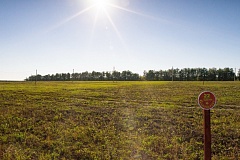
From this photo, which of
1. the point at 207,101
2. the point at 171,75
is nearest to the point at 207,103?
the point at 207,101

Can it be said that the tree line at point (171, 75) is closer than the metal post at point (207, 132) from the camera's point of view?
No

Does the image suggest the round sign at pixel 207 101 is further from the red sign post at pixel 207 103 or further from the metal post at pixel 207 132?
the metal post at pixel 207 132

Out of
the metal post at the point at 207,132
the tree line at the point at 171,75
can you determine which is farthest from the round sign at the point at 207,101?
the tree line at the point at 171,75

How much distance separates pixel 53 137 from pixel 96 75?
618ft

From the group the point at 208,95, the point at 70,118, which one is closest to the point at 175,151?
the point at 208,95

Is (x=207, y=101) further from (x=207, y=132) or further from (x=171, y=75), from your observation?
(x=171, y=75)

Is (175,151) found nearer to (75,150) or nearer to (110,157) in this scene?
(110,157)

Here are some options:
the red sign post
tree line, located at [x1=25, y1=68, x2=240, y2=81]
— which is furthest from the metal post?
tree line, located at [x1=25, y1=68, x2=240, y2=81]

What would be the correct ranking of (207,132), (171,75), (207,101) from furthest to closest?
(171,75)
(207,132)
(207,101)

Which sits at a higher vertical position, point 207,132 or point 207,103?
point 207,103

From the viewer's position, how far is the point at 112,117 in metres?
12.9

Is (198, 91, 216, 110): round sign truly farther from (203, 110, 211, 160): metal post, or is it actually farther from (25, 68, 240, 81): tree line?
(25, 68, 240, 81): tree line

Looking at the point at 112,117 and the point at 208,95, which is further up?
the point at 208,95

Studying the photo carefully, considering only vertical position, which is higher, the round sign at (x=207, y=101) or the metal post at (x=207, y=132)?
the round sign at (x=207, y=101)
